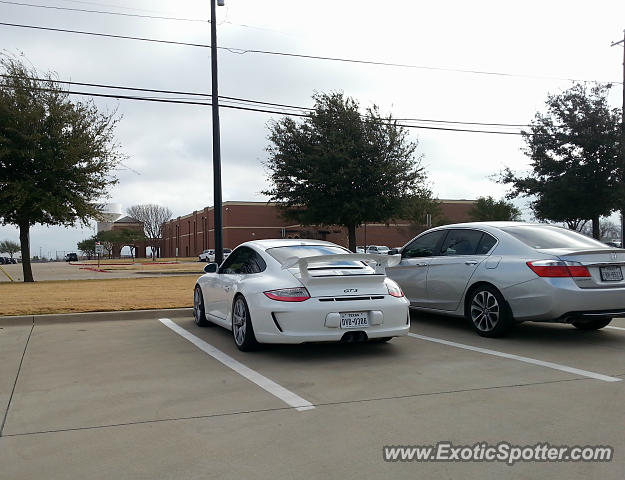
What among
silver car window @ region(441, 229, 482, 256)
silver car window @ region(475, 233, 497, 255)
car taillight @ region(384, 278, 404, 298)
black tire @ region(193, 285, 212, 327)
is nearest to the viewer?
car taillight @ region(384, 278, 404, 298)

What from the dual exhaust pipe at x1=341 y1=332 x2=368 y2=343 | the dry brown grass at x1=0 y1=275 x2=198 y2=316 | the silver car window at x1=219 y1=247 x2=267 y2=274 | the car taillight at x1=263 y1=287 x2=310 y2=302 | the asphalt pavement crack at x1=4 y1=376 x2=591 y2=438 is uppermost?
the silver car window at x1=219 y1=247 x2=267 y2=274

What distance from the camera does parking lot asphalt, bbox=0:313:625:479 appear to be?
11.5ft

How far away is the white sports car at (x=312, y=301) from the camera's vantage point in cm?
629

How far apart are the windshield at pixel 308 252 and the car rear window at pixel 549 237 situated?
7.83 ft

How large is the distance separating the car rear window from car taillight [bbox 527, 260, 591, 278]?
49 cm

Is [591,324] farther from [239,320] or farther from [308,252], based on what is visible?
[239,320]

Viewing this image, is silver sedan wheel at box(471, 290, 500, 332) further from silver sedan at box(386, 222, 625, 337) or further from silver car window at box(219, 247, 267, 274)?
silver car window at box(219, 247, 267, 274)

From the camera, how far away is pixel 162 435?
405 cm

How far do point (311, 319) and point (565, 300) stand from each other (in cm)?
310

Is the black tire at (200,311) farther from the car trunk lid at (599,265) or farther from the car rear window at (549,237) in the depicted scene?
the car trunk lid at (599,265)

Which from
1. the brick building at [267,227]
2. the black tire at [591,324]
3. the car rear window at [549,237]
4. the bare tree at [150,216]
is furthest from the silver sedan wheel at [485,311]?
the bare tree at [150,216]

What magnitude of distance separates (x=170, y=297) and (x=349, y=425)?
8.30 meters

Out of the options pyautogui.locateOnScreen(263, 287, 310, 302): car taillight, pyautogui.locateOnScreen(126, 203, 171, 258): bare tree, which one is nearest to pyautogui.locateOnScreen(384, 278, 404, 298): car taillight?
pyautogui.locateOnScreen(263, 287, 310, 302): car taillight

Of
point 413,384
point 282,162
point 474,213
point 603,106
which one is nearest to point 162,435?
point 413,384
